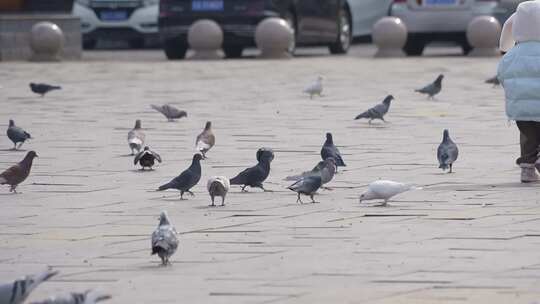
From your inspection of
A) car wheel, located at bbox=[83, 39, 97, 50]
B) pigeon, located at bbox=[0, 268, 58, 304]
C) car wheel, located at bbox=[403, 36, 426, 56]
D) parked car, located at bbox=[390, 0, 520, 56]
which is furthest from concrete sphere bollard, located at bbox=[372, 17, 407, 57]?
pigeon, located at bbox=[0, 268, 58, 304]

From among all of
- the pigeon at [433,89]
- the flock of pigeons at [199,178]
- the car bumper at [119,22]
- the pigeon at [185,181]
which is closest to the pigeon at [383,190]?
the flock of pigeons at [199,178]

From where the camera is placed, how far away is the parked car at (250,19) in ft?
80.5

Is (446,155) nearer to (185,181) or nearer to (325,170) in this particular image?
(325,170)

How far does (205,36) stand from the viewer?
24.1m

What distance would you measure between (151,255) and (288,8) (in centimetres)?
1748

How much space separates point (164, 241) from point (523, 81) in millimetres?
4005

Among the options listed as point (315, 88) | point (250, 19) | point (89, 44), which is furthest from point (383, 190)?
point (89, 44)

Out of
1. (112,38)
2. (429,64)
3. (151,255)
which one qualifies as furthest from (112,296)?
(112,38)

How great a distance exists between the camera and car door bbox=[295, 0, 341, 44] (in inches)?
987

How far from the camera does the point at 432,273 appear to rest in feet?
23.4

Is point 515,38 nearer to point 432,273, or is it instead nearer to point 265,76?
point 432,273

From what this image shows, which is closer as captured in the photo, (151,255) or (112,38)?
(151,255)

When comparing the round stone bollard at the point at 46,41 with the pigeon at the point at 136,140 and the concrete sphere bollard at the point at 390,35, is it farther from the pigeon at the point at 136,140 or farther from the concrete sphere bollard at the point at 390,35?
the pigeon at the point at 136,140

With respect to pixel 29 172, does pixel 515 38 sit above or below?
above
